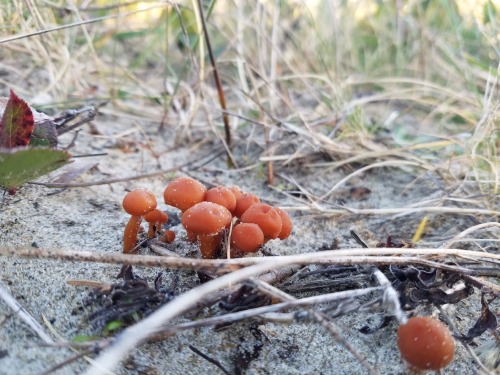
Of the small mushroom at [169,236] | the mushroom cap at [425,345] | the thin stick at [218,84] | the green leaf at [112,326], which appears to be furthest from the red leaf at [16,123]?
the mushroom cap at [425,345]

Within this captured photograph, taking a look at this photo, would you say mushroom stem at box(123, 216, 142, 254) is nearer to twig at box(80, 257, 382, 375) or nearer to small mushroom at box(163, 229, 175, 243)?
small mushroom at box(163, 229, 175, 243)

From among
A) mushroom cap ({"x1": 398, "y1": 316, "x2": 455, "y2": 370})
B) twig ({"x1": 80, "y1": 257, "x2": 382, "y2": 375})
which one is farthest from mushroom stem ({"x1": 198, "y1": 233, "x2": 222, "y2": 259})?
mushroom cap ({"x1": 398, "y1": 316, "x2": 455, "y2": 370})

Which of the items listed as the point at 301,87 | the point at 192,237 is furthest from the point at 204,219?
the point at 301,87

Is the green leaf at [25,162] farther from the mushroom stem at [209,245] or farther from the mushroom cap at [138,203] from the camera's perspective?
the mushroom stem at [209,245]

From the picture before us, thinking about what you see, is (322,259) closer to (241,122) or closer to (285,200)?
(285,200)

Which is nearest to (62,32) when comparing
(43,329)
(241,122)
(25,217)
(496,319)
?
(241,122)

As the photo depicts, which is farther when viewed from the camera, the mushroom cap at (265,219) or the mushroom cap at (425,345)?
the mushroom cap at (265,219)

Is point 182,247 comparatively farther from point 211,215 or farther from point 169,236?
point 211,215
